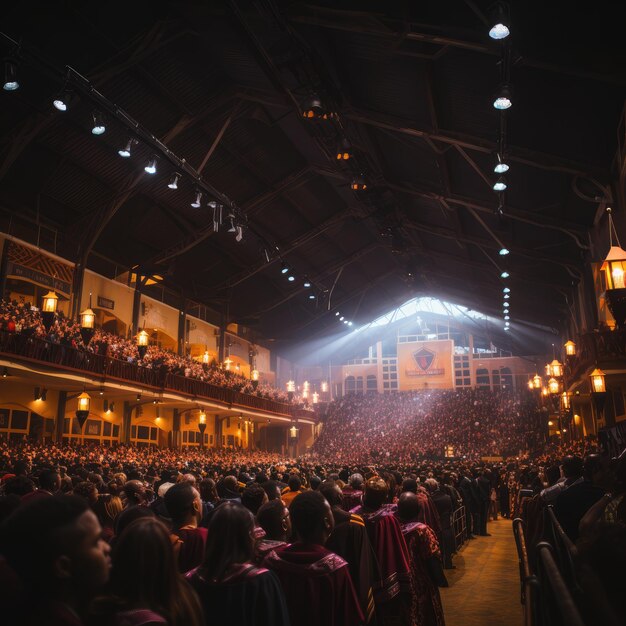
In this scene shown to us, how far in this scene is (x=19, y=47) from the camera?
11.8m

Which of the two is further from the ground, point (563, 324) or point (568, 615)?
point (563, 324)

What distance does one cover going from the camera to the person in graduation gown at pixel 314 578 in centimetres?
298

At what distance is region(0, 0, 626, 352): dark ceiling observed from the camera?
38.3 ft

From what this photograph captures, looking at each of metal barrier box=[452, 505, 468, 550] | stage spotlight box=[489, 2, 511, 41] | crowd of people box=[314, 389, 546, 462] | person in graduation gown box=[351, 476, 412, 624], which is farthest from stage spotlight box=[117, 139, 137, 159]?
crowd of people box=[314, 389, 546, 462]

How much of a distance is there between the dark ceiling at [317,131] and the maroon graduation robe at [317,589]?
10.1 metres

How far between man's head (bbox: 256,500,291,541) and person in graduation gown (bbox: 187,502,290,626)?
1.08 metres

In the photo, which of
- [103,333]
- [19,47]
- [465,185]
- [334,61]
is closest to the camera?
[19,47]

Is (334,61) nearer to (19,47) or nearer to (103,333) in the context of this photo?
(19,47)

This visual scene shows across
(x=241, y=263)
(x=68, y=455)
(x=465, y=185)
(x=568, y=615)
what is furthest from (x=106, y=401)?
(x=568, y=615)

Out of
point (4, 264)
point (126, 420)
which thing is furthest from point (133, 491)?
point (126, 420)

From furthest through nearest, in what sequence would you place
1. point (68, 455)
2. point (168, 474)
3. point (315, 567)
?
point (68, 455), point (168, 474), point (315, 567)

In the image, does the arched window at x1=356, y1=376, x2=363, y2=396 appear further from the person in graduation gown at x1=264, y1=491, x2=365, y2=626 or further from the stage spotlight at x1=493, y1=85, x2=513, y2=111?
the person in graduation gown at x1=264, y1=491, x2=365, y2=626

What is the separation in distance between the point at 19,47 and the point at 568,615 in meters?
13.9

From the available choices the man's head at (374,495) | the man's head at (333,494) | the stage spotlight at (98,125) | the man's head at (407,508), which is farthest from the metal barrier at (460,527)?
the stage spotlight at (98,125)
